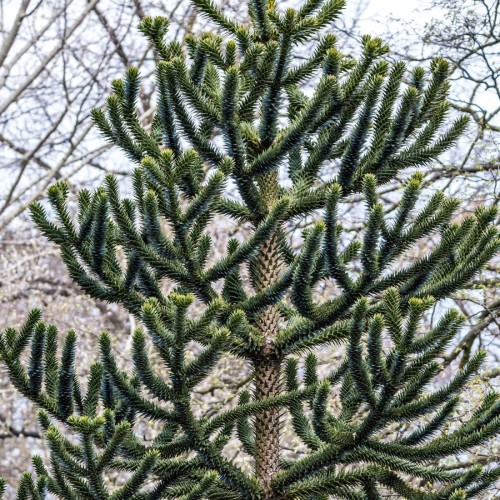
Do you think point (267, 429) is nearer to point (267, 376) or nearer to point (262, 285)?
point (267, 376)

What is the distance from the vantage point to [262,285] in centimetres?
453

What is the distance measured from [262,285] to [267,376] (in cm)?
42

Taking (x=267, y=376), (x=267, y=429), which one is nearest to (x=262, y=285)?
(x=267, y=376)

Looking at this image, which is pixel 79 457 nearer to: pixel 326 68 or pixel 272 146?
pixel 272 146

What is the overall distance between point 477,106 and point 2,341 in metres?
5.56

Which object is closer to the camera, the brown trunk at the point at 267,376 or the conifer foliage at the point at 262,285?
the conifer foliage at the point at 262,285

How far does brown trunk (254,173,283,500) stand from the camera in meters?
4.33

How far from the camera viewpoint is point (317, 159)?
448 centimetres

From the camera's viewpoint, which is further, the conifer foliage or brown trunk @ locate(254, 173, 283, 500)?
brown trunk @ locate(254, 173, 283, 500)

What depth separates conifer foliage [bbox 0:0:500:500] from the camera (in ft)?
12.4

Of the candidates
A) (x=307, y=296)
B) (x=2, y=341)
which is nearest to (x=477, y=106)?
(x=307, y=296)

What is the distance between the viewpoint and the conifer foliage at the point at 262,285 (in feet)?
12.4

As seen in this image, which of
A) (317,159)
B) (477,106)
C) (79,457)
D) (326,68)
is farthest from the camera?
(477,106)

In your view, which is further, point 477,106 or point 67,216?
point 477,106
